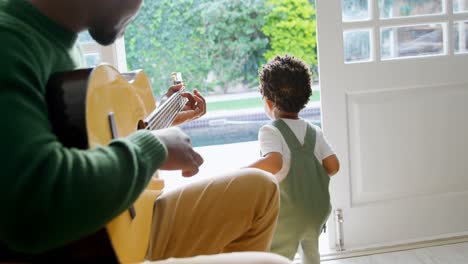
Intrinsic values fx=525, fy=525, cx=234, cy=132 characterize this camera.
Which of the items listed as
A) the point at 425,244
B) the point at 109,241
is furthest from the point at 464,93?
the point at 109,241

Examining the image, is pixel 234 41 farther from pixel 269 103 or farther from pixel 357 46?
pixel 269 103

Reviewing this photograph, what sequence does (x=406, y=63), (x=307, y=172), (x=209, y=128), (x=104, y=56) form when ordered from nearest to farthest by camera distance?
(x=307, y=172)
(x=104, y=56)
(x=406, y=63)
(x=209, y=128)

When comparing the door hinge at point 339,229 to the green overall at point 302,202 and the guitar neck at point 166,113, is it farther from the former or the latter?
the guitar neck at point 166,113

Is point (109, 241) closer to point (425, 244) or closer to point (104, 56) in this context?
point (104, 56)

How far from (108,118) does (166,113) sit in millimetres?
382

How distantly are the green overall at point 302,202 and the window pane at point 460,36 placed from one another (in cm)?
97

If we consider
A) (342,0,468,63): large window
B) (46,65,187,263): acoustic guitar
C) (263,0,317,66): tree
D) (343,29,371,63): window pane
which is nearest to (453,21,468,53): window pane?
(342,0,468,63): large window

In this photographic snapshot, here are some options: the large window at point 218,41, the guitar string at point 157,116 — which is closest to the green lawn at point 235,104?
the large window at point 218,41

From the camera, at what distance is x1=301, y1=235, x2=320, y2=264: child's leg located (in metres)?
1.77

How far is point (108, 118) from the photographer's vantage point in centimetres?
93

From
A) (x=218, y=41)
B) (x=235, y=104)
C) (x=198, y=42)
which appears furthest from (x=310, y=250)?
(x=218, y=41)

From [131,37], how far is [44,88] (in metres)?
8.19

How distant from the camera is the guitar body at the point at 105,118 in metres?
0.80

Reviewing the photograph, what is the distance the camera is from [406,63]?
224 centimetres
